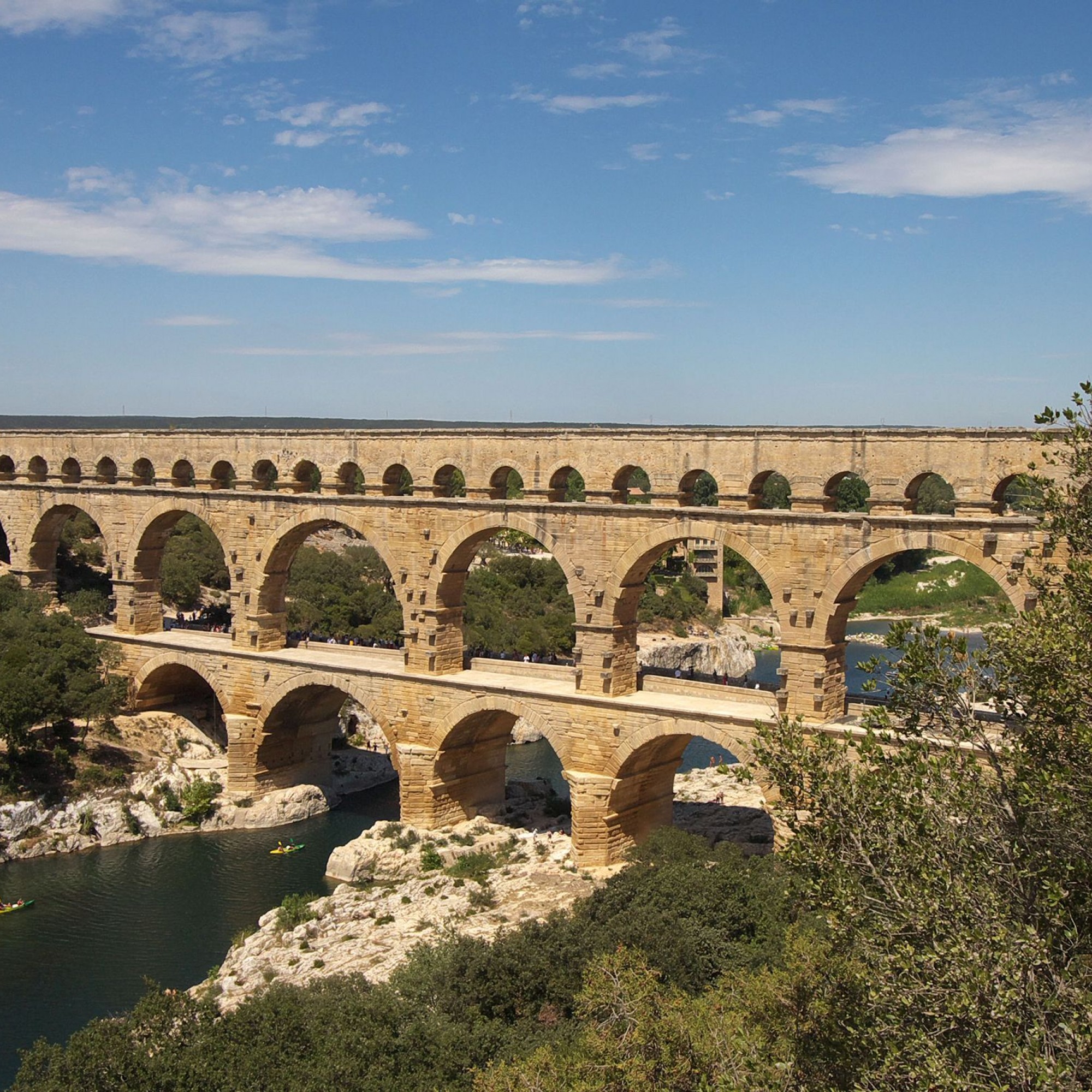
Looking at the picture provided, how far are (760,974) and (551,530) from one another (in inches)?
369

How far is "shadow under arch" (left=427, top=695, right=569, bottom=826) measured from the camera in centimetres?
2162

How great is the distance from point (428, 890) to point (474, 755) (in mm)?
3636

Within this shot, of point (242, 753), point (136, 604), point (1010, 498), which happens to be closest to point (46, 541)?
point (136, 604)

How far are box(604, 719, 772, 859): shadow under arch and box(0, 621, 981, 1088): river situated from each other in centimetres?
603

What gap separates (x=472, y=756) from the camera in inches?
922

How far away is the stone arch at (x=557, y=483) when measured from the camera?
21.3 metres

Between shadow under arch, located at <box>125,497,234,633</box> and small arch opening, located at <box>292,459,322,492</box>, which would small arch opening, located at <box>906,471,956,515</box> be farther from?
shadow under arch, located at <box>125,497,234,633</box>

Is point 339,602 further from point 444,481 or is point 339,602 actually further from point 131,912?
point 131,912

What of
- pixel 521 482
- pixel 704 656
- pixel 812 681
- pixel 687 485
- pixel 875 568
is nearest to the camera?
pixel 875 568

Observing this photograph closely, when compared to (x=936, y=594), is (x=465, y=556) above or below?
above

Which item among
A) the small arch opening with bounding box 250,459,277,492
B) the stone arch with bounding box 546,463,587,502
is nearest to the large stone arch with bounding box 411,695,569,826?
the stone arch with bounding box 546,463,587,502

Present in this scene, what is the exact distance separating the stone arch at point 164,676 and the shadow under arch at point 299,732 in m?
1.29

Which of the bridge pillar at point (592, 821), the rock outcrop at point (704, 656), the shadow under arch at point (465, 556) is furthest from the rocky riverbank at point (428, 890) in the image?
the rock outcrop at point (704, 656)

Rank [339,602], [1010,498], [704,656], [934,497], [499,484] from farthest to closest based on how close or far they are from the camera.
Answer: [934,497], [704,656], [339,602], [499,484], [1010,498]
